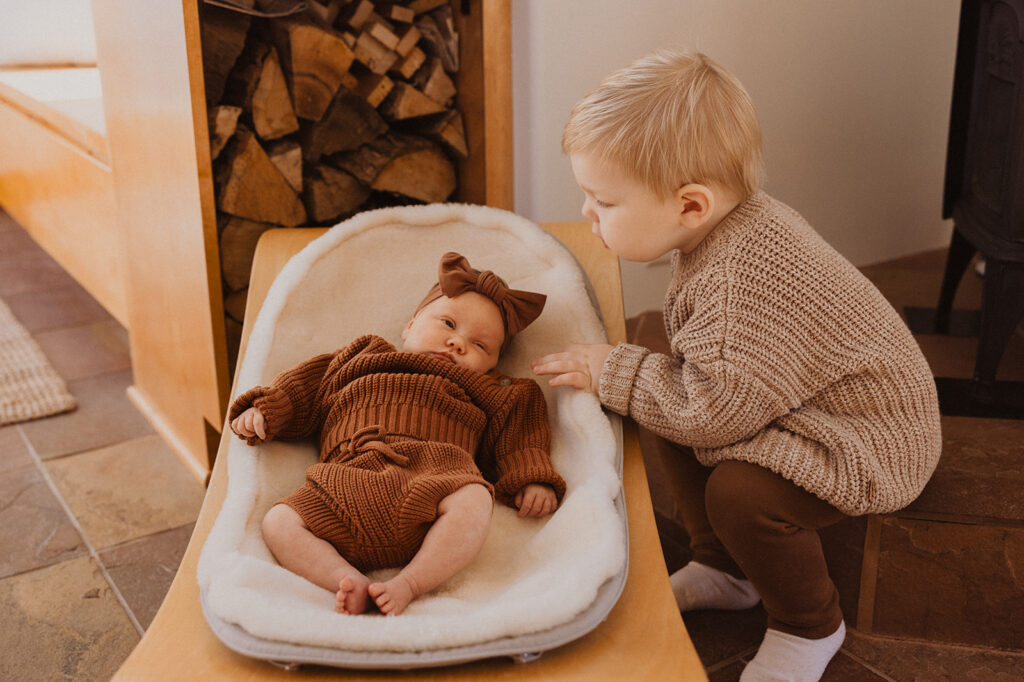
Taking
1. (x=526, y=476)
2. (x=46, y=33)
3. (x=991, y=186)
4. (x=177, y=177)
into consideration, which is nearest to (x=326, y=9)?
Answer: (x=177, y=177)

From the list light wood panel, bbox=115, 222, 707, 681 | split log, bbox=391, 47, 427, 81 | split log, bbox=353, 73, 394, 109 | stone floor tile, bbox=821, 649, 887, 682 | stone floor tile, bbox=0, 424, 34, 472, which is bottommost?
stone floor tile, bbox=821, 649, 887, 682

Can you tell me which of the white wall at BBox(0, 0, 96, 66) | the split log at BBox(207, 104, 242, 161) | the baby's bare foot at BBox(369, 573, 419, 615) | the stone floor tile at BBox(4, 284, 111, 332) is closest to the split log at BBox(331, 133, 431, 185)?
the split log at BBox(207, 104, 242, 161)

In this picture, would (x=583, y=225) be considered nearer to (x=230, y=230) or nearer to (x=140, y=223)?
(x=230, y=230)

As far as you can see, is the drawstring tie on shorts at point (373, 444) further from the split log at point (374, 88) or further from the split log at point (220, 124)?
the split log at point (374, 88)

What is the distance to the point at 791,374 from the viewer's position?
1174mm

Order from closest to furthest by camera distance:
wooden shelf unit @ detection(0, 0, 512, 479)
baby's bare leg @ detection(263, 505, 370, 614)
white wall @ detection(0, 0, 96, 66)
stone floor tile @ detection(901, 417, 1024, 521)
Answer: baby's bare leg @ detection(263, 505, 370, 614)
stone floor tile @ detection(901, 417, 1024, 521)
wooden shelf unit @ detection(0, 0, 512, 479)
white wall @ detection(0, 0, 96, 66)

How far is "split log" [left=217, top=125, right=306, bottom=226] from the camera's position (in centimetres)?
165

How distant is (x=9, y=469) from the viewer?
6.52 feet

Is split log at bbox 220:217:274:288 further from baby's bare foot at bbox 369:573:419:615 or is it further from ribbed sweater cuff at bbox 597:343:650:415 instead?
baby's bare foot at bbox 369:573:419:615

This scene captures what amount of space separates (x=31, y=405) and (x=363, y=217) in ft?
4.03

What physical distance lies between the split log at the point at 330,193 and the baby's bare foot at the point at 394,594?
95 centimetres

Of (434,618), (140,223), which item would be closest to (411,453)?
(434,618)

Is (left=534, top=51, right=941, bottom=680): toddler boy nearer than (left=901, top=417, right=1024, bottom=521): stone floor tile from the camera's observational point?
Yes

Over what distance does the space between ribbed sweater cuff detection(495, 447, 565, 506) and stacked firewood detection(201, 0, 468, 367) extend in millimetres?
782
